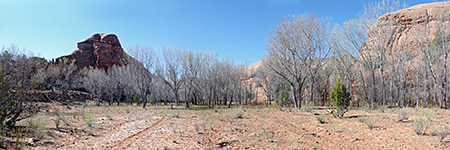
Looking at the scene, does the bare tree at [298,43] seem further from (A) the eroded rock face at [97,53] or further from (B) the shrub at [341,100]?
(A) the eroded rock face at [97,53]

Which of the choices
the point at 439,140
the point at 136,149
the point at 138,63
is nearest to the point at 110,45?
the point at 138,63

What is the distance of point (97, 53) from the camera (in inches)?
A: 2335

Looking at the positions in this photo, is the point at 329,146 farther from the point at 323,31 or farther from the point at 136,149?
the point at 323,31

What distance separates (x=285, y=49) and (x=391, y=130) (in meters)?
11.6

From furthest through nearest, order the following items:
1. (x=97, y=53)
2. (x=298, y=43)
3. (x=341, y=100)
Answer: (x=97, y=53) < (x=298, y=43) < (x=341, y=100)

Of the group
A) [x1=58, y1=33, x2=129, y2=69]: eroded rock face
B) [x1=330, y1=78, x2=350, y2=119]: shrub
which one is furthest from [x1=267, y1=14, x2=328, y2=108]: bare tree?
[x1=58, y1=33, x2=129, y2=69]: eroded rock face

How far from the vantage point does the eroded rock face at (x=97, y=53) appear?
5806 centimetres

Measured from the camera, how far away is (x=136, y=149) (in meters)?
5.13

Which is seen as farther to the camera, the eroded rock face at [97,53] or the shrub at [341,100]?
the eroded rock face at [97,53]

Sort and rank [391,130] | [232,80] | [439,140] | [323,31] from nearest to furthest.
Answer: [439,140] → [391,130] → [323,31] → [232,80]

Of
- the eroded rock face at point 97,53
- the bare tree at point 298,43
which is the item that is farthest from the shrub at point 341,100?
the eroded rock face at point 97,53

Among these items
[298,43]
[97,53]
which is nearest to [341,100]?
[298,43]

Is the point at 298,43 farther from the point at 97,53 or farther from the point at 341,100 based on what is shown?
the point at 97,53

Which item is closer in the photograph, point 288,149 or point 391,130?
point 288,149
